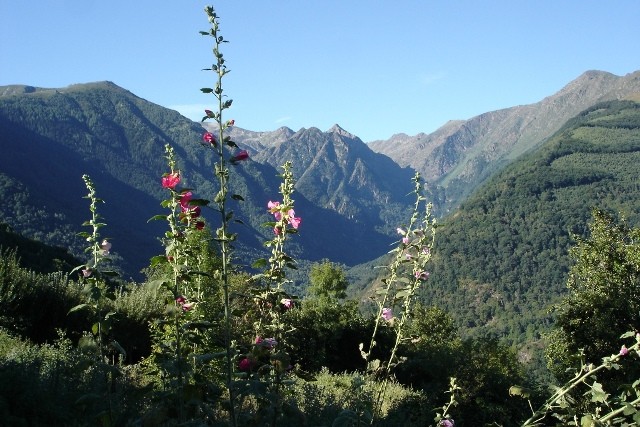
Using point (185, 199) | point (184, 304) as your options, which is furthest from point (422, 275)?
point (185, 199)

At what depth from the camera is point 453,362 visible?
14.3 metres

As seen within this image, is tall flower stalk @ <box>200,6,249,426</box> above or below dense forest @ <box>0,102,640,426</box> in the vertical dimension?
above

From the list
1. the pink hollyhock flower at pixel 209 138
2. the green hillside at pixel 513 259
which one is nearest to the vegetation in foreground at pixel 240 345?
the pink hollyhock flower at pixel 209 138

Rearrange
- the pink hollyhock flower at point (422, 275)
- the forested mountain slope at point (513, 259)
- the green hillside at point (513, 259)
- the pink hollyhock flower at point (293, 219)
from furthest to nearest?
the forested mountain slope at point (513, 259), the green hillside at point (513, 259), the pink hollyhock flower at point (422, 275), the pink hollyhock flower at point (293, 219)

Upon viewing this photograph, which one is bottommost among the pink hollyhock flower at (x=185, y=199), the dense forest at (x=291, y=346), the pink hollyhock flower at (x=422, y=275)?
the dense forest at (x=291, y=346)

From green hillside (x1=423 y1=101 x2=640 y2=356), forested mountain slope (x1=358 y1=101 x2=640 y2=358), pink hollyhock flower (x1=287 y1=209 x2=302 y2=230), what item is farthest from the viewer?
forested mountain slope (x1=358 y1=101 x2=640 y2=358)

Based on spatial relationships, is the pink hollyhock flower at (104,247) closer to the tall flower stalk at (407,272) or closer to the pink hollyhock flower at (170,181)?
the pink hollyhock flower at (170,181)

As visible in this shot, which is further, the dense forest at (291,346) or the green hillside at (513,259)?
the green hillside at (513,259)

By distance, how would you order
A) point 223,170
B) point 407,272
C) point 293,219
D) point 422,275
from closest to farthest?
point 223,170 → point 293,219 → point 422,275 → point 407,272

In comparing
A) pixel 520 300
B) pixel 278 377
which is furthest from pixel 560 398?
pixel 520 300

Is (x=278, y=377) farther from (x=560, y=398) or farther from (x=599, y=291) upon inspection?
(x=599, y=291)

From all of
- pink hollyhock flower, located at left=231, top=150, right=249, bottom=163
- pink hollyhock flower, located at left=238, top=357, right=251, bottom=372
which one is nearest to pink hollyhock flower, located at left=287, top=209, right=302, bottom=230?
pink hollyhock flower, located at left=231, top=150, right=249, bottom=163

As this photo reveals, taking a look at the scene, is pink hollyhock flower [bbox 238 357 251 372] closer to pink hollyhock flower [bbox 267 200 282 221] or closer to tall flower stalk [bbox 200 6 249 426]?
tall flower stalk [bbox 200 6 249 426]

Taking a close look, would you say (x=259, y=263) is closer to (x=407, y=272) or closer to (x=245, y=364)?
(x=245, y=364)
